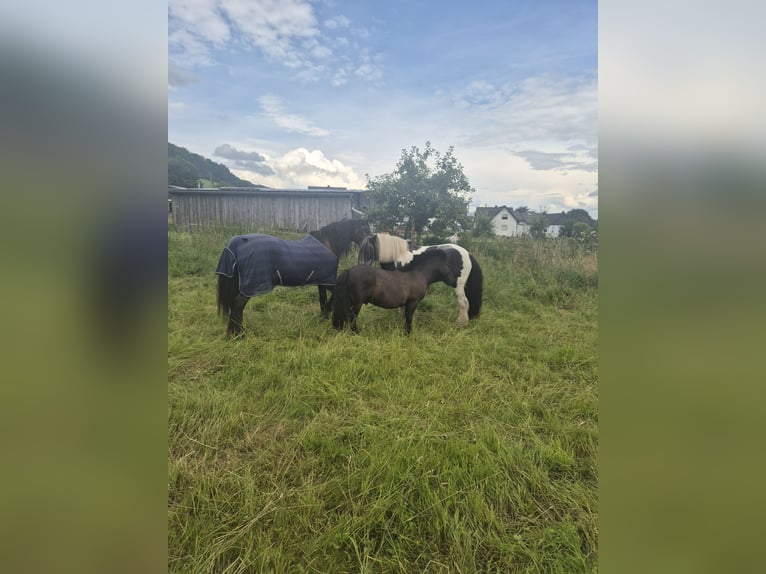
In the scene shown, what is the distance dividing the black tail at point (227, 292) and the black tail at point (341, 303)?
1267 mm

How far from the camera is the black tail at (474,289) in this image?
4.58 meters

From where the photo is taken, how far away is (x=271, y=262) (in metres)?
3.83

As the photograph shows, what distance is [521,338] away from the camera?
12.4ft

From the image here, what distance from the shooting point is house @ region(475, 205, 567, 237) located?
6.73m

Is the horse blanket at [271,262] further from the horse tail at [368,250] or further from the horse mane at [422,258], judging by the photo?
the horse mane at [422,258]

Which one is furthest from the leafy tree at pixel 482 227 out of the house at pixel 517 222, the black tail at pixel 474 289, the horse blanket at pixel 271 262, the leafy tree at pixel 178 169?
the leafy tree at pixel 178 169

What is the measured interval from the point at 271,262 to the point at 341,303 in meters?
1.04

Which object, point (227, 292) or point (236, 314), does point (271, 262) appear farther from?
point (236, 314)
